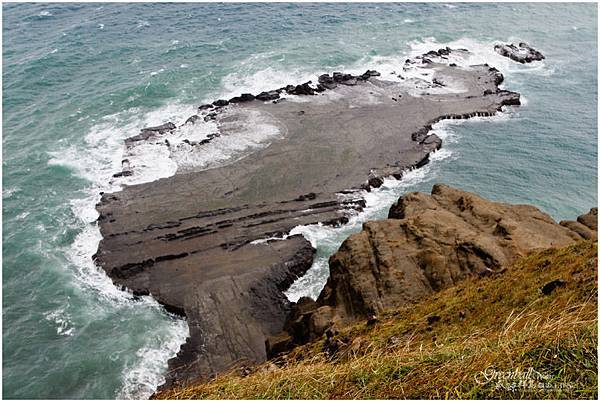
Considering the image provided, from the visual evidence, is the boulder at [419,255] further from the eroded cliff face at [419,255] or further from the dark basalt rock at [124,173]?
the dark basalt rock at [124,173]

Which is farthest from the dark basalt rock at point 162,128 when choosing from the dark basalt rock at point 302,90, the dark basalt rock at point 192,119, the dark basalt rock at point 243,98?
the dark basalt rock at point 302,90

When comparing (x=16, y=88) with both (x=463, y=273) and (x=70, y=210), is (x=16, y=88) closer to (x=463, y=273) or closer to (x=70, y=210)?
(x=70, y=210)

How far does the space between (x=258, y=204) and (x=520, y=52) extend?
1854 inches

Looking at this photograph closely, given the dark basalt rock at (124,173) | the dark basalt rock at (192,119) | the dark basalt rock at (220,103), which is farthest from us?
the dark basalt rock at (220,103)

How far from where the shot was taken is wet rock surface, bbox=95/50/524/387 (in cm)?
2486

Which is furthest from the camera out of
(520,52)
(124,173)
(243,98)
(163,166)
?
(520,52)

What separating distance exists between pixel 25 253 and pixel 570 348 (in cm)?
3192

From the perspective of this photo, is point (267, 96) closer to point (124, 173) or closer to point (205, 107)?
point (205, 107)

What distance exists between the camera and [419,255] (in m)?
20.3

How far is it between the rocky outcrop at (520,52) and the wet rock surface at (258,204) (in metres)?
13.1

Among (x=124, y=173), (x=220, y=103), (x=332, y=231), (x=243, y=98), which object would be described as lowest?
(x=332, y=231)

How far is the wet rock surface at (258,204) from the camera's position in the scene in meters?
24.9

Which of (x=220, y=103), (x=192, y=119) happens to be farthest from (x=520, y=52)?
(x=192, y=119)

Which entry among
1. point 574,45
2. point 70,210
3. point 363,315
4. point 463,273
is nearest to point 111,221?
point 70,210
